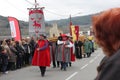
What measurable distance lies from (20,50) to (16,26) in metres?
5.08

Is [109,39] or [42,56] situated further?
[42,56]

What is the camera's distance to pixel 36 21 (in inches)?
1053

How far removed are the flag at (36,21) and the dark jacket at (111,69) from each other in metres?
24.4

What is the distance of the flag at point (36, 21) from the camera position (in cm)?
2675

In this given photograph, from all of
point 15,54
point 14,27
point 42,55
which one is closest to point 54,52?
point 15,54

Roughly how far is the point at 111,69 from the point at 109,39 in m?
0.29

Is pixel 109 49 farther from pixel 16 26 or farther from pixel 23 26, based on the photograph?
pixel 23 26

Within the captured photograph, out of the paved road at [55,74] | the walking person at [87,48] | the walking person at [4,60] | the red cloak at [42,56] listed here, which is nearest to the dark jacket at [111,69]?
the paved road at [55,74]

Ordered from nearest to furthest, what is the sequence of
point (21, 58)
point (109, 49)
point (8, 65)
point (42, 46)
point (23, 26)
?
point (109, 49), point (42, 46), point (8, 65), point (21, 58), point (23, 26)

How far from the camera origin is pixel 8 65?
19391 mm

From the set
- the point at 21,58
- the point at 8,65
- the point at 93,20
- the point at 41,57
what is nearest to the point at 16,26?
the point at 21,58

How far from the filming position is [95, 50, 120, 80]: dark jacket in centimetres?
223

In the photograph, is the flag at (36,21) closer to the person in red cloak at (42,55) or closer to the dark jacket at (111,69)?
the person in red cloak at (42,55)

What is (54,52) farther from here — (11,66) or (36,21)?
(36,21)
